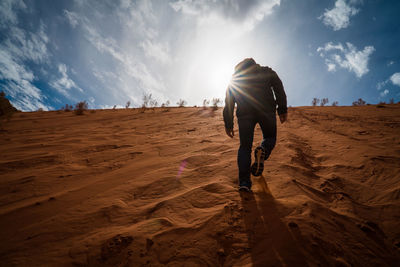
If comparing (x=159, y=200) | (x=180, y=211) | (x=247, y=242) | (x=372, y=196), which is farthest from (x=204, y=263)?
(x=372, y=196)

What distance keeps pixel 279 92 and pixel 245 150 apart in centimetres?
92

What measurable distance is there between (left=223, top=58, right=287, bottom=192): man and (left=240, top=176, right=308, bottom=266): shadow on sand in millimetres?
245

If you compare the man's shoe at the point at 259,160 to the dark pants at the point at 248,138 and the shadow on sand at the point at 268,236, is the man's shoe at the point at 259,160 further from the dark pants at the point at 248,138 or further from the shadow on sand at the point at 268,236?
the shadow on sand at the point at 268,236

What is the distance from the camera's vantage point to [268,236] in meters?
1.11

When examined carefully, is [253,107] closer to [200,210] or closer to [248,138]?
[248,138]

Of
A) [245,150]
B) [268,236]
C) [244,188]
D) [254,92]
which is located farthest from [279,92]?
[268,236]

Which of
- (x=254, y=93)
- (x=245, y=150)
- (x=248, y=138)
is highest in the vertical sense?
(x=254, y=93)

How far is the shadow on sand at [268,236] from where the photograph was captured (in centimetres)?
94

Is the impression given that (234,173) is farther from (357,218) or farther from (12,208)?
(12,208)

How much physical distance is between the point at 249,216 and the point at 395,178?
1996mm

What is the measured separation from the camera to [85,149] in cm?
327

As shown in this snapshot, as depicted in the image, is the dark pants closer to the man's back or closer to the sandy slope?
the man's back

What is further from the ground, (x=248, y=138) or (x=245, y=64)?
(x=245, y=64)

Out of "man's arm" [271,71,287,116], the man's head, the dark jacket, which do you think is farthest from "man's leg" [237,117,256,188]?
the man's head
